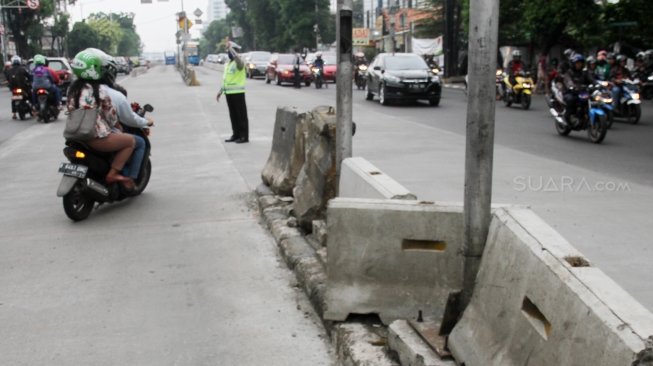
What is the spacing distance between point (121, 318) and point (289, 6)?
70.3 metres

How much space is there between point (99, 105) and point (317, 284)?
12.1ft

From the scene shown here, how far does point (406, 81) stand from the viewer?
21172mm

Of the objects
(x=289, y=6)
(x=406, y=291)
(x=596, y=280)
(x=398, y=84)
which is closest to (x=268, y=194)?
(x=406, y=291)

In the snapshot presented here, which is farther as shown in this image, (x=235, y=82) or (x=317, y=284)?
(x=235, y=82)

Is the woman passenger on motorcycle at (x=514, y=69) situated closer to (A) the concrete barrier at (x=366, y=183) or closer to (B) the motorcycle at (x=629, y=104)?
(B) the motorcycle at (x=629, y=104)

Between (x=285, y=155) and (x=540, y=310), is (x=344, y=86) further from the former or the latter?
→ (x=540, y=310)

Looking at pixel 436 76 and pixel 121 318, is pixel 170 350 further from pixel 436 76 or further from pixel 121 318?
pixel 436 76

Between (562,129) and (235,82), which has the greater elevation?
(235,82)

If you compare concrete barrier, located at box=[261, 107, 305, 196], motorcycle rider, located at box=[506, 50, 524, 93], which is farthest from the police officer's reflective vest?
motorcycle rider, located at box=[506, 50, 524, 93]

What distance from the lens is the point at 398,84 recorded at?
835 inches

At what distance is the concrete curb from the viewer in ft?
11.8

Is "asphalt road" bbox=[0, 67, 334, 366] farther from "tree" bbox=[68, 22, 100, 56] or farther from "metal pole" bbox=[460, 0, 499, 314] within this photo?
"tree" bbox=[68, 22, 100, 56]

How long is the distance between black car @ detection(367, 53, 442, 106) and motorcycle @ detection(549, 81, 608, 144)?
747 cm

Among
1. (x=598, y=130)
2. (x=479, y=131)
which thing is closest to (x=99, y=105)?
(x=479, y=131)
